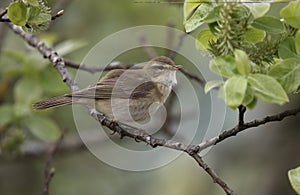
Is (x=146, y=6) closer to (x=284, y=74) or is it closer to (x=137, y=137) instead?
(x=137, y=137)

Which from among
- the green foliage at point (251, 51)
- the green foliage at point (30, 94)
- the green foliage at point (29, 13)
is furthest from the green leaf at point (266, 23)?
the green foliage at point (30, 94)

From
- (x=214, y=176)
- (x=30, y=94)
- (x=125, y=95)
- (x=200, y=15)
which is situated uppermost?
(x=200, y=15)

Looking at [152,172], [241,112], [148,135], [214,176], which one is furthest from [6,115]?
[241,112]

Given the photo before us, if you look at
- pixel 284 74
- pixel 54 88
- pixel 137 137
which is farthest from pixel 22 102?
pixel 284 74

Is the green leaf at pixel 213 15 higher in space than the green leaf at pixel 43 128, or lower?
higher

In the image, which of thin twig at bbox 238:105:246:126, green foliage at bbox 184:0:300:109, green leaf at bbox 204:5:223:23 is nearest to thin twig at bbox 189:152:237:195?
thin twig at bbox 238:105:246:126

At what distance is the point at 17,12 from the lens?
5.36 feet

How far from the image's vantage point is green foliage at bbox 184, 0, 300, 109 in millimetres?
1302

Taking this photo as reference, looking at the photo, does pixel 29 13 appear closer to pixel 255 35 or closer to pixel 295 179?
pixel 255 35

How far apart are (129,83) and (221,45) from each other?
1209 mm

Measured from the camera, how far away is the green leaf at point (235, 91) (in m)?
1.28

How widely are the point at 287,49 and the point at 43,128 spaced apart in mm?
1944

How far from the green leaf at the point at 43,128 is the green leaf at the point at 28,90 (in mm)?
129

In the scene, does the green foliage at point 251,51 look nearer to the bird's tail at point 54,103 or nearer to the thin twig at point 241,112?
the thin twig at point 241,112
